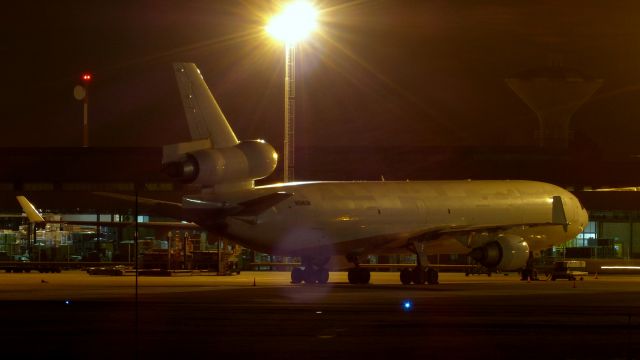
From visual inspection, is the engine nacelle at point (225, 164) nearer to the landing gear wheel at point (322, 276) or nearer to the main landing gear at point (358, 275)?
the landing gear wheel at point (322, 276)

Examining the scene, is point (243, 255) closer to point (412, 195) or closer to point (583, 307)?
point (412, 195)

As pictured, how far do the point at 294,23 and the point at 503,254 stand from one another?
17.7m

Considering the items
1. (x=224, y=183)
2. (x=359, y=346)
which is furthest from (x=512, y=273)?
(x=359, y=346)

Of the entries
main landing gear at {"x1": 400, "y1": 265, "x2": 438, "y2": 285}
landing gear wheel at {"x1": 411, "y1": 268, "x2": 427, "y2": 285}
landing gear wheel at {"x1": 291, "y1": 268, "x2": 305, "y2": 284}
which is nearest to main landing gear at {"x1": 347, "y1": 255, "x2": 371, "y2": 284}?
main landing gear at {"x1": 400, "y1": 265, "x2": 438, "y2": 285}

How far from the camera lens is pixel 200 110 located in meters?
50.7

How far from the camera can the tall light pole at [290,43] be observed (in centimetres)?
6216

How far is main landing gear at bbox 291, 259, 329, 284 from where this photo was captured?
5641 cm

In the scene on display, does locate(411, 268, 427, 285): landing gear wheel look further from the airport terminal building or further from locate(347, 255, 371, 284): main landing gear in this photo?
the airport terminal building

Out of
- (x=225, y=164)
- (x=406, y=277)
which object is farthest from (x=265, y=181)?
(x=225, y=164)

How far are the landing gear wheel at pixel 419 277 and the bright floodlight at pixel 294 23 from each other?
15536 mm

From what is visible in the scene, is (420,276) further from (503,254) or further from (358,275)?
(503,254)

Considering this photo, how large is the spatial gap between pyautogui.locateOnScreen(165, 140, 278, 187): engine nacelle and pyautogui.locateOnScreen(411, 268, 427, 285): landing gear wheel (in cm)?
912

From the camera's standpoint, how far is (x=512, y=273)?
74750mm

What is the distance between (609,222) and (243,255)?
98.0ft
